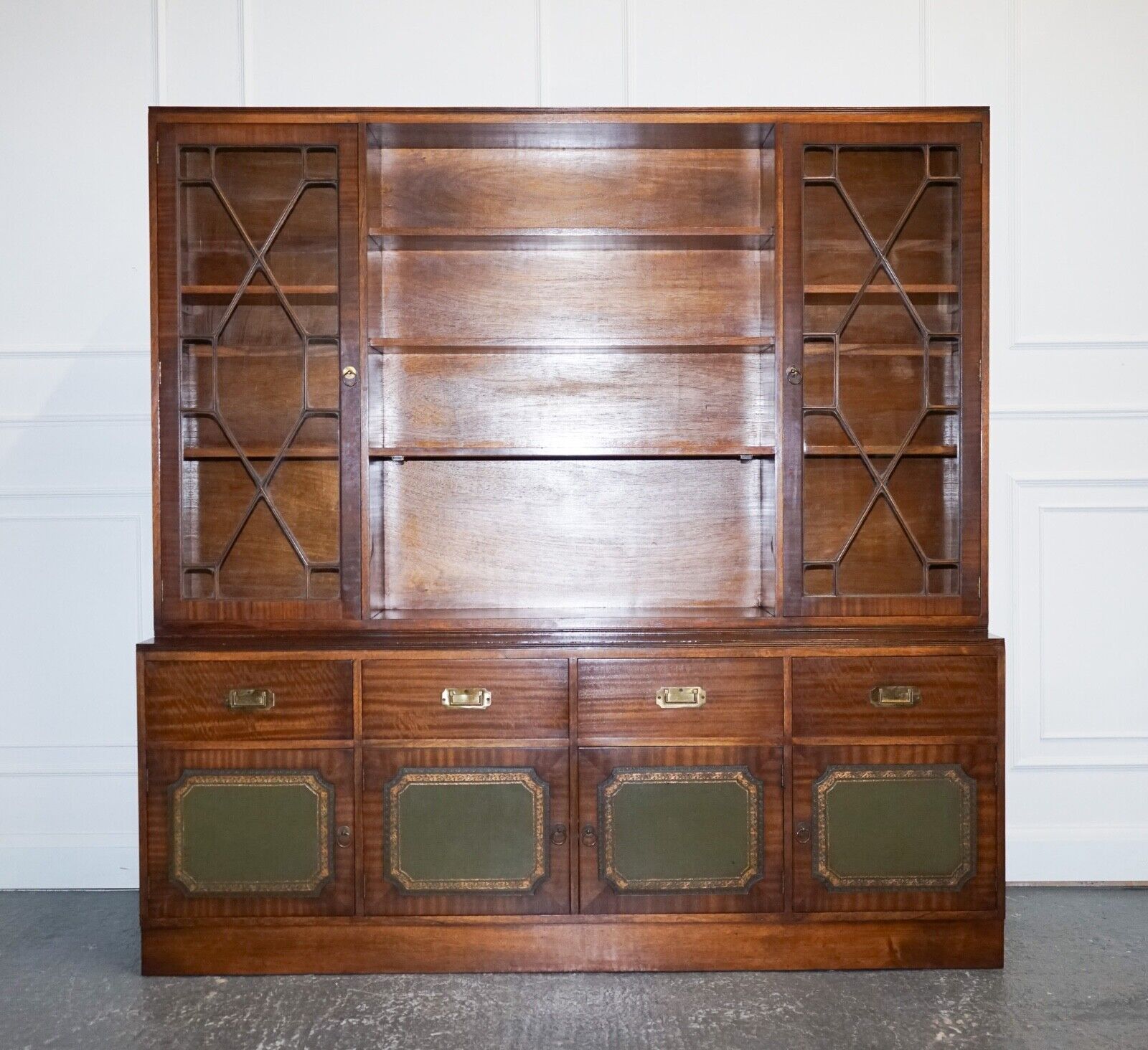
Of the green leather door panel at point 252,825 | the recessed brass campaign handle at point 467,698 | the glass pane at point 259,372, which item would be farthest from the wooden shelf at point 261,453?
the green leather door panel at point 252,825

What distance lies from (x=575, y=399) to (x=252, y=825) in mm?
1365

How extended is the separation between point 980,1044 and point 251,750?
171 centimetres

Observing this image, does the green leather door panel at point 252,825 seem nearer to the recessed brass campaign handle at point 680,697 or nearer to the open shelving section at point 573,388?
the open shelving section at point 573,388

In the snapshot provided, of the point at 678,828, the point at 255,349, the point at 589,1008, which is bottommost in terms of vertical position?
the point at 589,1008

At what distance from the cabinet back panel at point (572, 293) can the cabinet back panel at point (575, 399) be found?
3.1 inches

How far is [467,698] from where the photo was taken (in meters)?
2.25

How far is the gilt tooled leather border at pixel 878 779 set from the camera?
2.26 metres

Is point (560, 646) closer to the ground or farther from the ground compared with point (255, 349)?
closer to the ground

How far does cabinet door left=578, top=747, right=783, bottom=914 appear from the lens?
225 centimetres

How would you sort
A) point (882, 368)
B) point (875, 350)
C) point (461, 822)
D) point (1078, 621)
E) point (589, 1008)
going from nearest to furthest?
1. point (589, 1008)
2. point (461, 822)
3. point (875, 350)
4. point (882, 368)
5. point (1078, 621)

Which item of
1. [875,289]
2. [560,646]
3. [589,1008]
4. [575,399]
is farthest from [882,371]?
[589,1008]

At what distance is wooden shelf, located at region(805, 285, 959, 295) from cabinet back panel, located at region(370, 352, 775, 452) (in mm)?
337

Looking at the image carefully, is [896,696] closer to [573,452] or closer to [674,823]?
[674,823]

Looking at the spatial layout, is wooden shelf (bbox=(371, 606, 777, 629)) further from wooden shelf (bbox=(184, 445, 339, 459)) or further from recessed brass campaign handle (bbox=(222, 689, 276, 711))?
wooden shelf (bbox=(184, 445, 339, 459))
